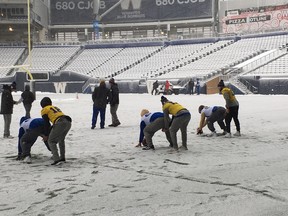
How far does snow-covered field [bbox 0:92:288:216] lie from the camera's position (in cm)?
519

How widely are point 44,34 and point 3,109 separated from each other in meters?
55.9

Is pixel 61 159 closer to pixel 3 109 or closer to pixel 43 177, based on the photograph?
pixel 43 177

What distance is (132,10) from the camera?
63.9 metres

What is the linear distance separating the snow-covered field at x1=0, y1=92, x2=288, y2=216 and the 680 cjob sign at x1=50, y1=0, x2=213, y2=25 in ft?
173

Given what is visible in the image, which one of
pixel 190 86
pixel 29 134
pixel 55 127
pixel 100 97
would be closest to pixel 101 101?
pixel 100 97

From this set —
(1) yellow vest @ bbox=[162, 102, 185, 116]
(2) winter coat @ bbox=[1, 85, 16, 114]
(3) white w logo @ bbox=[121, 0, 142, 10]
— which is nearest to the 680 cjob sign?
(3) white w logo @ bbox=[121, 0, 142, 10]

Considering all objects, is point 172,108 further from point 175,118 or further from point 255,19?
point 255,19

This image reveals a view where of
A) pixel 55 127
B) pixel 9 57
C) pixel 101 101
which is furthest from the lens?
pixel 9 57

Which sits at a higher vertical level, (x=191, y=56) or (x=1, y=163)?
(x=191, y=56)

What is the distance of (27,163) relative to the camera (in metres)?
8.20

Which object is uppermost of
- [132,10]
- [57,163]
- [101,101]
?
[132,10]

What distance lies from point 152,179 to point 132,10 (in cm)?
5954

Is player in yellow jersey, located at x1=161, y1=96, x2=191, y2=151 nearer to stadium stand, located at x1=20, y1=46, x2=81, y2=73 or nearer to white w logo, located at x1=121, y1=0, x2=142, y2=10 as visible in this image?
stadium stand, located at x1=20, y1=46, x2=81, y2=73

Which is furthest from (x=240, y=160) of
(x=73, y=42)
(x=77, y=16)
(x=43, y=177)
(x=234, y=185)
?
(x=77, y=16)
